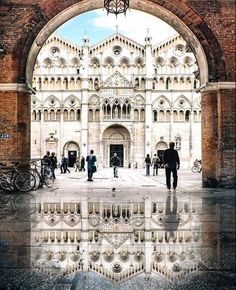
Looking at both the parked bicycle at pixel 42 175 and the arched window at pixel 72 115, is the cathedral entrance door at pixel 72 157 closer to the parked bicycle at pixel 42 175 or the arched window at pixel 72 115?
Result: the arched window at pixel 72 115

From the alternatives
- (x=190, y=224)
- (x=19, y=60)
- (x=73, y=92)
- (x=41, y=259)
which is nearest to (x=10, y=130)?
(x=19, y=60)

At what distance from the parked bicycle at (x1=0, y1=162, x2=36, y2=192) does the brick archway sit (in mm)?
871

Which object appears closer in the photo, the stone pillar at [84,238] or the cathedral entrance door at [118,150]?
the stone pillar at [84,238]

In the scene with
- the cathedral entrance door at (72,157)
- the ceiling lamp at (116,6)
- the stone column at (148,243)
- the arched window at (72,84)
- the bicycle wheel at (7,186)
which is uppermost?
the arched window at (72,84)

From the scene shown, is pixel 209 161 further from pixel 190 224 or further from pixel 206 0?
pixel 190 224

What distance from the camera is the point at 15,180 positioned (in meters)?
15.2

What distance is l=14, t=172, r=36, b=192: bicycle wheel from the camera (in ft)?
50.2

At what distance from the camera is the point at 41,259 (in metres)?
5.35

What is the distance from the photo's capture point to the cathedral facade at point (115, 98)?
2438 inches

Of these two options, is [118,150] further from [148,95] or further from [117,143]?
[148,95]

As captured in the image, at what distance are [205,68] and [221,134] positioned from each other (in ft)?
8.80

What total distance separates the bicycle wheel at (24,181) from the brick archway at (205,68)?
47.3 inches

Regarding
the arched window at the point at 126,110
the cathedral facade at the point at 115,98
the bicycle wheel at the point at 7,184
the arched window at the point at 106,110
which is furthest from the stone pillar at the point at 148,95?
the bicycle wheel at the point at 7,184

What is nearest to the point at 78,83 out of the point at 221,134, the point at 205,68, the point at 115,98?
the point at 115,98
